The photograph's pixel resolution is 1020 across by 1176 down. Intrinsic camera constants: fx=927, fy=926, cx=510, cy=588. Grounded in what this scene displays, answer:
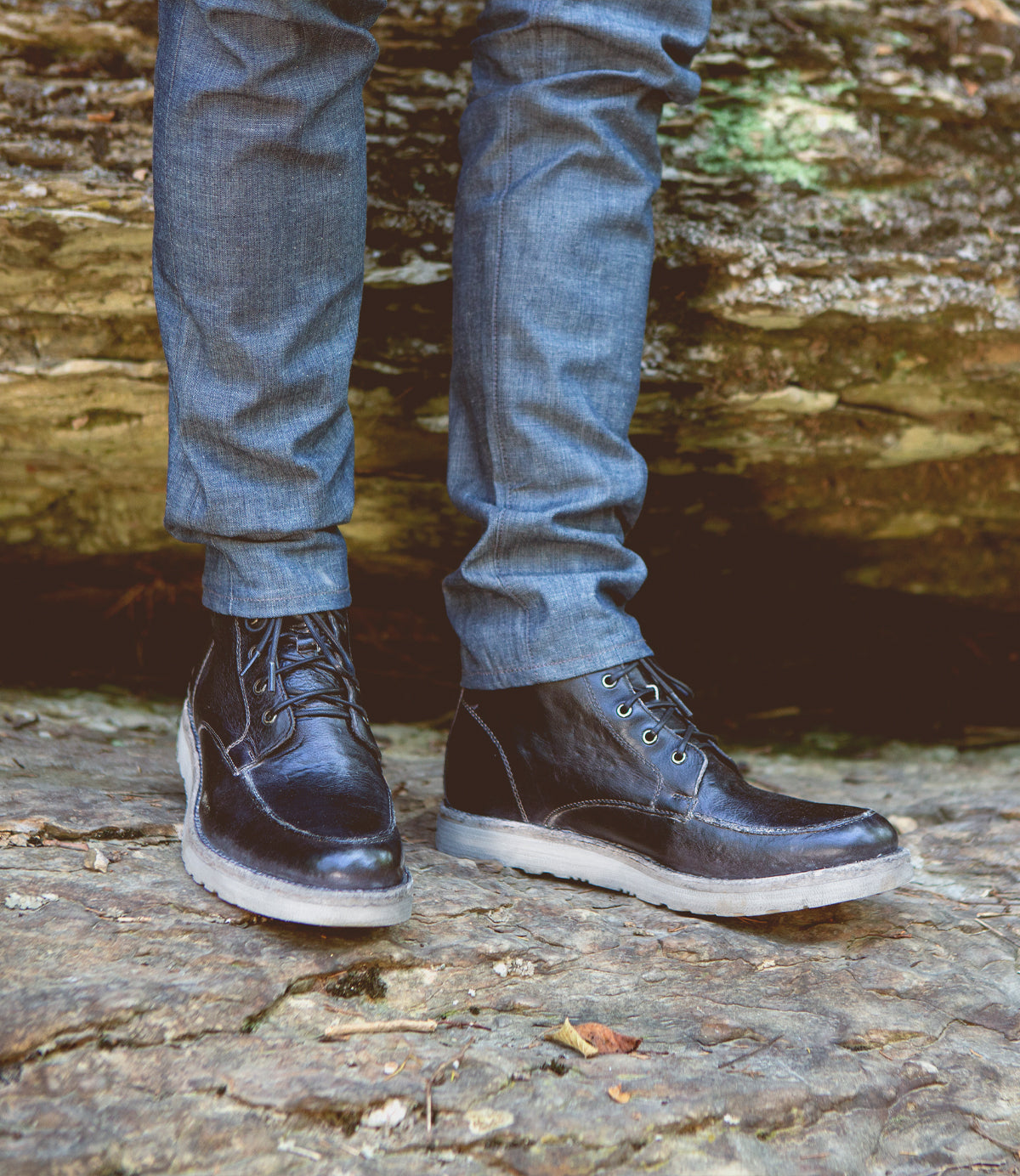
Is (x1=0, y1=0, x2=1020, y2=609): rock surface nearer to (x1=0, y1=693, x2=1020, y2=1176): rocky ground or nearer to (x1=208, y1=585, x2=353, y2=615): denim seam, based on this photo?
(x1=208, y1=585, x2=353, y2=615): denim seam

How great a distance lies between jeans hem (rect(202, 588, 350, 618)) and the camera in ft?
3.88

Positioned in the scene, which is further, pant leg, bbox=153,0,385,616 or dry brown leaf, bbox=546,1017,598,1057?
pant leg, bbox=153,0,385,616

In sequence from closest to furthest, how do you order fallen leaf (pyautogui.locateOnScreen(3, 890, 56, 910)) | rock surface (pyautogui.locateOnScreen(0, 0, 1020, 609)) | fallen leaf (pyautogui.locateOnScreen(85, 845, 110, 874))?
fallen leaf (pyautogui.locateOnScreen(3, 890, 56, 910))
fallen leaf (pyautogui.locateOnScreen(85, 845, 110, 874))
rock surface (pyautogui.locateOnScreen(0, 0, 1020, 609))

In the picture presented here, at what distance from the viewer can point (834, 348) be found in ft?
5.94

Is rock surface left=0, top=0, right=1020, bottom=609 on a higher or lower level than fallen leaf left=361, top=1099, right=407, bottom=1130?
higher

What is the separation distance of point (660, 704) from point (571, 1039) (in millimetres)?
472

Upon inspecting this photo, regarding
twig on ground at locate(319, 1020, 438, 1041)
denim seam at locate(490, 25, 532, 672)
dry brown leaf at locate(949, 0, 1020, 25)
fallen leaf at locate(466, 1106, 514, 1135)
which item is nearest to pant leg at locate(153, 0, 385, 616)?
denim seam at locate(490, 25, 532, 672)

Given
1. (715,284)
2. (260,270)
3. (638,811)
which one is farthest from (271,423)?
(715,284)

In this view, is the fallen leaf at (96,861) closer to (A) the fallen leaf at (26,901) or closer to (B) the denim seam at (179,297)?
(A) the fallen leaf at (26,901)

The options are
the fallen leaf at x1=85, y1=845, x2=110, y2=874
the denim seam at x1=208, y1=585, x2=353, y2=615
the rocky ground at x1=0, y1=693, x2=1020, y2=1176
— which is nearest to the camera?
the rocky ground at x1=0, y1=693, x2=1020, y2=1176

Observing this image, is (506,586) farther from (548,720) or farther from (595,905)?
(595,905)

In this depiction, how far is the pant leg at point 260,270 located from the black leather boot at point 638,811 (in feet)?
1.15

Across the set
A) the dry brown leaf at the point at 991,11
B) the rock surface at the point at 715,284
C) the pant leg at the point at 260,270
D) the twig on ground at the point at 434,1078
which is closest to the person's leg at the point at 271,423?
the pant leg at the point at 260,270

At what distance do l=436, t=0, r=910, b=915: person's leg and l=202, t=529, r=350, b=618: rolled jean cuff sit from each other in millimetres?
198
